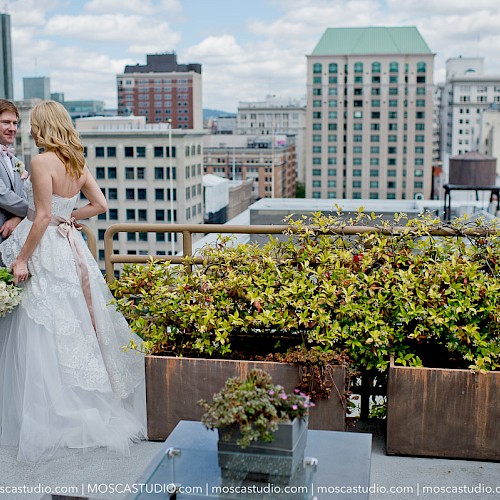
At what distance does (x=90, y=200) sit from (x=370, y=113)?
8952cm

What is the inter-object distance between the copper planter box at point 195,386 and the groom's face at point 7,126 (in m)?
1.51

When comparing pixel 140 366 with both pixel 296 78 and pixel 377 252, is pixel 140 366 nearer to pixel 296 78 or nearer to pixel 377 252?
pixel 377 252

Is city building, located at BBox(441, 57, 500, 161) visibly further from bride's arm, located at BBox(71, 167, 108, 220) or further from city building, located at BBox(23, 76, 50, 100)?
bride's arm, located at BBox(71, 167, 108, 220)

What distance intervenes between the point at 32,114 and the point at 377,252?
1983 mm

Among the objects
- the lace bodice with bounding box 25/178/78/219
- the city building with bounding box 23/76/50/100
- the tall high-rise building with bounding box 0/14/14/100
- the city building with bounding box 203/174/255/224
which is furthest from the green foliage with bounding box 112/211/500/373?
the city building with bounding box 23/76/50/100

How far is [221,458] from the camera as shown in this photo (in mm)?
2471

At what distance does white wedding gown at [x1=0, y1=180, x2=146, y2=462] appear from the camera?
3.69 meters

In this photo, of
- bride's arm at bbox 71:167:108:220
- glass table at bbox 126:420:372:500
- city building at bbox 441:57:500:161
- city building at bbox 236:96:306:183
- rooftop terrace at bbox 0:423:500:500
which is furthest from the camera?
city building at bbox 236:96:306:183

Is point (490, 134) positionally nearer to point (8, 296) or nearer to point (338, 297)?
point (338, 297)

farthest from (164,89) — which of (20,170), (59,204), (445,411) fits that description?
(445,411)

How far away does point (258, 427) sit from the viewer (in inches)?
93.6

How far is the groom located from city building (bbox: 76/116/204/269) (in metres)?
57.5

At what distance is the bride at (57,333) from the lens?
3.69 m

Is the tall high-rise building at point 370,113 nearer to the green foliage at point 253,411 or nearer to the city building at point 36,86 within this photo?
the city building at point 36,86
